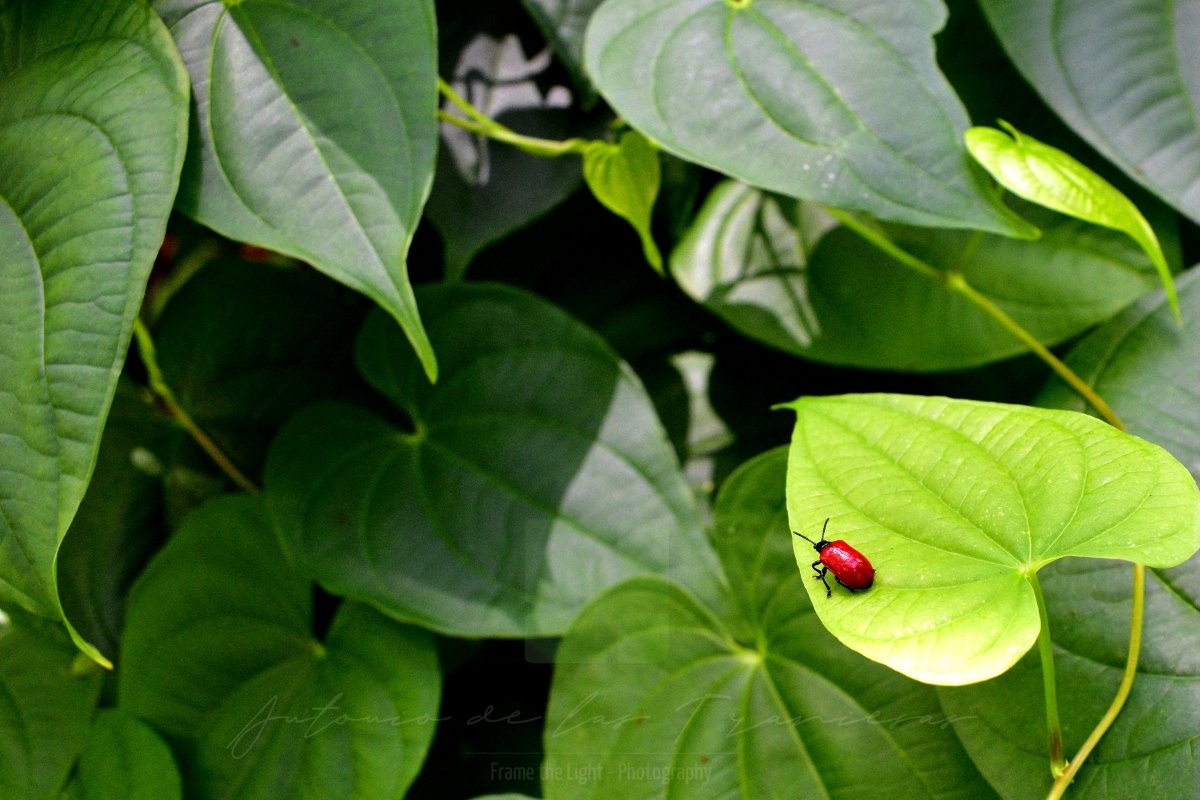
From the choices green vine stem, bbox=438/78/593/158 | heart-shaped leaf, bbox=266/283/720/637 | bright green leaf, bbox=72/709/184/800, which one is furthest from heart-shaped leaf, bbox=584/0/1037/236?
bright green leaf, bbox=72/709/184/800

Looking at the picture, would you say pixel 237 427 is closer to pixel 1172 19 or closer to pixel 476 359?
pixel 476 359

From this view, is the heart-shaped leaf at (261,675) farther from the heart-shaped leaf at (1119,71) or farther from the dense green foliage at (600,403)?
the heart-shaped leaf at (1119,71)

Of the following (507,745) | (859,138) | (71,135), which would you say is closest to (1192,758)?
(859,138)

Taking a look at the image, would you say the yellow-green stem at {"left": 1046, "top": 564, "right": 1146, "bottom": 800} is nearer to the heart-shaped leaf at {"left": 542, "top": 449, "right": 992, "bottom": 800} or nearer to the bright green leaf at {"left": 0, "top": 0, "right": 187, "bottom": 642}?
the heart-shaped leaf at {"left": 542, "top": 449, "right": 992, "bottom": 800}

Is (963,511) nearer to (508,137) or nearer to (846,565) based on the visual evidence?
(846,565)

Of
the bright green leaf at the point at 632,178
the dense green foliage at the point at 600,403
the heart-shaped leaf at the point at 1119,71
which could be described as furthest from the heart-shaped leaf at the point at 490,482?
the heart-shaped leaf at the point at 1119,71

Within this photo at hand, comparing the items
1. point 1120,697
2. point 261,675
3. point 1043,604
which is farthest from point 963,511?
point 261,675
